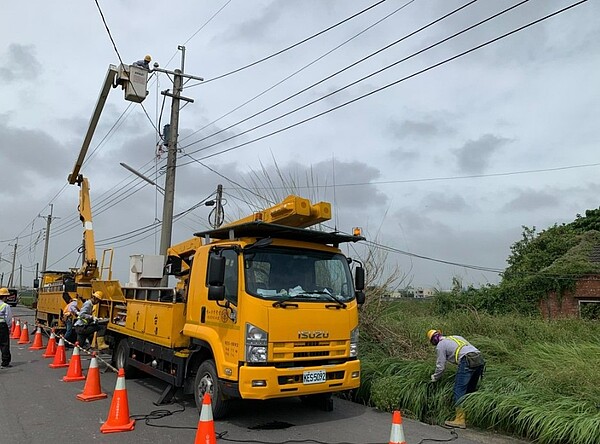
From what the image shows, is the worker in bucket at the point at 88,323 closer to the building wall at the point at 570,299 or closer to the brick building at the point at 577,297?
the brick building at the point at 577,297

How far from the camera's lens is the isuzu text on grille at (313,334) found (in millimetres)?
6738

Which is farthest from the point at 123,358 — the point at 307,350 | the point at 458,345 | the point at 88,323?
the point at 458,345

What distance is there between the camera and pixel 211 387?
281 inches

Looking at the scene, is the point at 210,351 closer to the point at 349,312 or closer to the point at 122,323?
the point at 349,312

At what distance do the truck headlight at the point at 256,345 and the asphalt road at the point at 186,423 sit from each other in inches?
39.2

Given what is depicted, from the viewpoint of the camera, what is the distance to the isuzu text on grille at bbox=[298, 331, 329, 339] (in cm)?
674

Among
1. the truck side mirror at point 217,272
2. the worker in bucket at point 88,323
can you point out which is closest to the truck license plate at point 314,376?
the truck side mirror at point 217,272

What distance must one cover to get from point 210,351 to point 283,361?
1.32 meters

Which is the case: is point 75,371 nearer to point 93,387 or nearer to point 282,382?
point 93,387

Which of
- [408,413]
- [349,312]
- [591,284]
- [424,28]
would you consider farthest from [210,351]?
[591,284]

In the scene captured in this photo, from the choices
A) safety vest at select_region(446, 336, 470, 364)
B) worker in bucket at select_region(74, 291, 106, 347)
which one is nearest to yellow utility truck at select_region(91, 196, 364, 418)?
safety vest at select_region(446, 336, 470, 364)

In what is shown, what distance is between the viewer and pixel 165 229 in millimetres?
16547

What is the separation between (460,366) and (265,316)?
300 cm

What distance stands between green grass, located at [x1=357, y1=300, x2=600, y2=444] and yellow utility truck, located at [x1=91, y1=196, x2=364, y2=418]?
1.34 m
